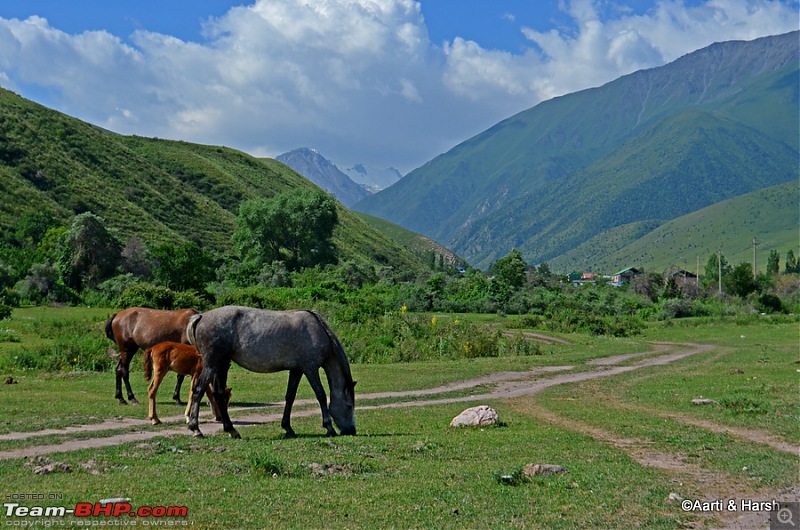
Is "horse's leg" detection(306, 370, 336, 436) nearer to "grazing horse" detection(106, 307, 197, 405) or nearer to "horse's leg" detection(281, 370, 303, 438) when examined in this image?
"horse's leg" detection(281, 370, 303, 438)

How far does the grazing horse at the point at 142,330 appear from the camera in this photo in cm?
1903

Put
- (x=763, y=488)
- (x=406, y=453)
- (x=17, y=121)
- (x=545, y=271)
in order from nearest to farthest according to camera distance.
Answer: (x=763, y=488) → (x=406, y=453) → (x=17, y=121) → (x=545, y=271)

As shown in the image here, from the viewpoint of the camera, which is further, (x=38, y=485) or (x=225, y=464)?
(x=225, y=464)

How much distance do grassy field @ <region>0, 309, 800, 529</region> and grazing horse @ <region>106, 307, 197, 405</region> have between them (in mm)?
913

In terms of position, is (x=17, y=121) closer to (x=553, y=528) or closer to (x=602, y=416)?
(x=602, y=416)

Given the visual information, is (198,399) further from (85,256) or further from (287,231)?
(287,231)

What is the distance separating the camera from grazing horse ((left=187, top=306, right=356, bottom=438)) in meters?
14.1

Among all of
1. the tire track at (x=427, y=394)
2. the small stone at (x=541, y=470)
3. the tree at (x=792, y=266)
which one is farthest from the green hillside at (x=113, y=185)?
the tree at (x=792, y=266)

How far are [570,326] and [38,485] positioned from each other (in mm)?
45535

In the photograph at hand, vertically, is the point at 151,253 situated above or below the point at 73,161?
below

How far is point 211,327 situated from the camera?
553 inches

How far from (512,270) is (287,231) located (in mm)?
25922

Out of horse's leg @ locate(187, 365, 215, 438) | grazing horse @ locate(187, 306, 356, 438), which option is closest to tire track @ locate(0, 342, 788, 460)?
horse's leg @ locate(187, 365, 215, 438)

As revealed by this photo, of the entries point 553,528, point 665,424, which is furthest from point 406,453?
point 665,424
